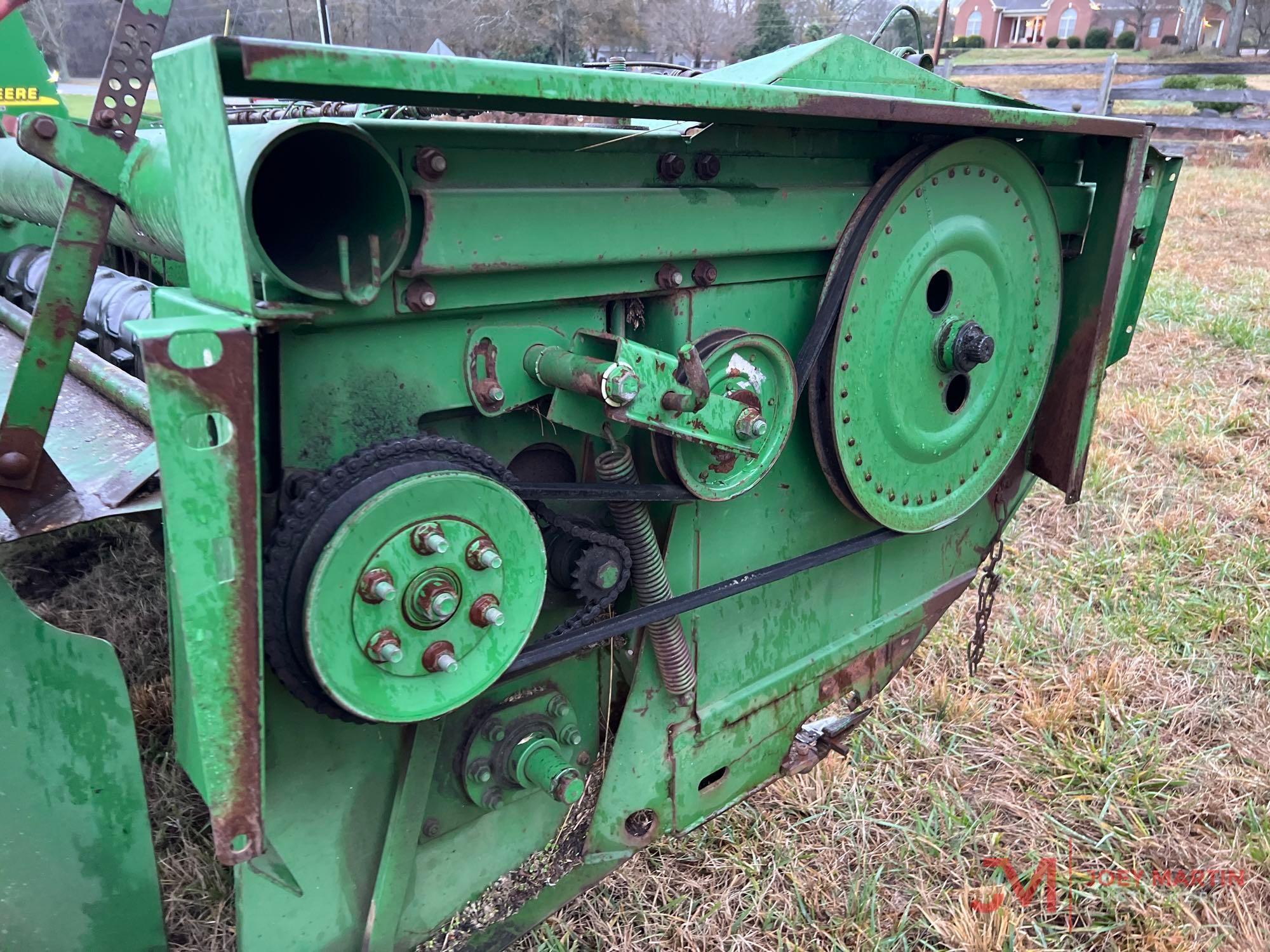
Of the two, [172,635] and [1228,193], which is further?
[1228,193]

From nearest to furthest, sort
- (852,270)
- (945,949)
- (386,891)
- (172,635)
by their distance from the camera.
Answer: (172,635) → (386,891) → (852,270) → (945,949)

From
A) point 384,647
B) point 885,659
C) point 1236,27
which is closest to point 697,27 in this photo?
point 885,659

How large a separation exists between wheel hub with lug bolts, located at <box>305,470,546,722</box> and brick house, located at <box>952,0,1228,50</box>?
132 feet

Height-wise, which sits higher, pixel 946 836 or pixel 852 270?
pixel 852 270

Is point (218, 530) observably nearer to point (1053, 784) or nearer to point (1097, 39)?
point (1053, 784)

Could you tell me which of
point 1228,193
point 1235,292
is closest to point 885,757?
point 1235,292

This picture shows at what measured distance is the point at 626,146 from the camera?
58.9 inches

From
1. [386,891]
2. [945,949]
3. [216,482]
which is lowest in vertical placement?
[945,949]

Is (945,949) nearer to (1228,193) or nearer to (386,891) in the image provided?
(386,891)

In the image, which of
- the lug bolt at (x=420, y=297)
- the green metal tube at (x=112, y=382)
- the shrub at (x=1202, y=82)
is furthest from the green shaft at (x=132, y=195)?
the shrub at (x=1202, y=82)

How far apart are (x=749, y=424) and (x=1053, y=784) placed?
1.84m

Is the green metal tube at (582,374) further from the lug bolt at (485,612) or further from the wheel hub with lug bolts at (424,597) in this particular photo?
the lug bolt at (485,612)

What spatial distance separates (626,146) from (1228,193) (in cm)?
1399

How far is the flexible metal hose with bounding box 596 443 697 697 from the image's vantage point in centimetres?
164
